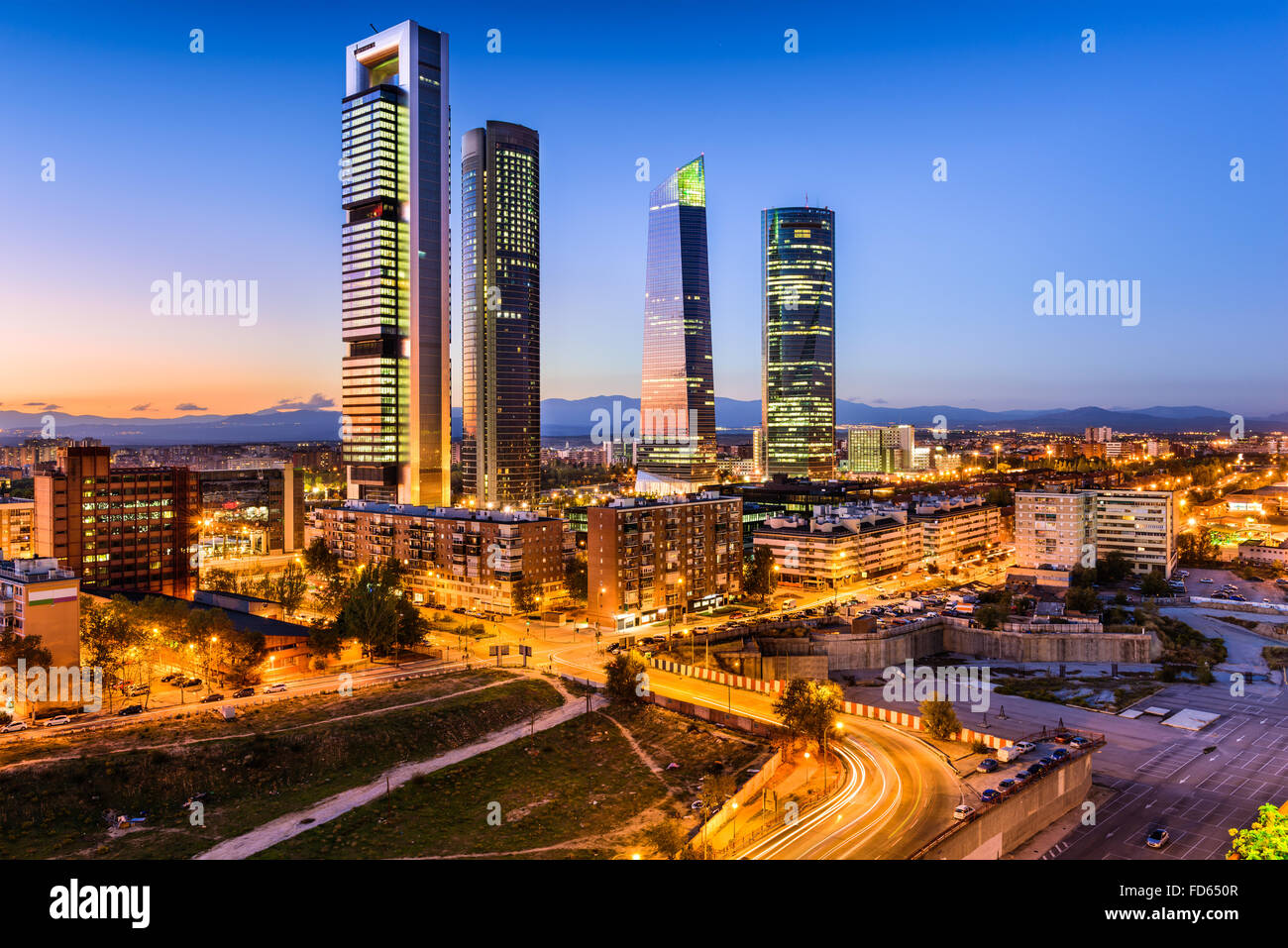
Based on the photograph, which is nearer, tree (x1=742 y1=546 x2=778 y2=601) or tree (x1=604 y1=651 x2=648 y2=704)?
tree (x1=604 y1=651 x2=648 y2=704)

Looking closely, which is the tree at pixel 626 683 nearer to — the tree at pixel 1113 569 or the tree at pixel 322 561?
the tree at pixel 322 561

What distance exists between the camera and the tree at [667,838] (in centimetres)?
1566

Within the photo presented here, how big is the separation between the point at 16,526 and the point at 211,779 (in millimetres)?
40629

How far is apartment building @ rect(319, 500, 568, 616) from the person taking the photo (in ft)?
134

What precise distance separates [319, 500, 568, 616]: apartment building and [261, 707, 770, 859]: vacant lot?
613 inches

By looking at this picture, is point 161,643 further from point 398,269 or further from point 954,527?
point 954,527

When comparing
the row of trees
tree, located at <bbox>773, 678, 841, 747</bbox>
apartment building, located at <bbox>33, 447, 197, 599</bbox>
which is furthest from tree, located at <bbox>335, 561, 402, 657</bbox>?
tree, located at <bbox>773, 678, 841, 747</bbox>

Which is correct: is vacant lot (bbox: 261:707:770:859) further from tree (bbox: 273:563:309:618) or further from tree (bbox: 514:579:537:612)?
tree (bbox: 273:563:309:618)

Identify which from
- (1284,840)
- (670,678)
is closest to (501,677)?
(670,678)

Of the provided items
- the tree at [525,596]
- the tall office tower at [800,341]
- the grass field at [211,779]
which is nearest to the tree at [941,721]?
the grass field at [211,779]

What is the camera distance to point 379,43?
217 ft
